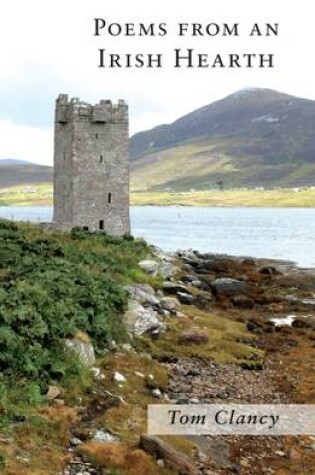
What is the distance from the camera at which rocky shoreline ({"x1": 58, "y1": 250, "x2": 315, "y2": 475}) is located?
15406mm

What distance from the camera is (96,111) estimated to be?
4756 cm

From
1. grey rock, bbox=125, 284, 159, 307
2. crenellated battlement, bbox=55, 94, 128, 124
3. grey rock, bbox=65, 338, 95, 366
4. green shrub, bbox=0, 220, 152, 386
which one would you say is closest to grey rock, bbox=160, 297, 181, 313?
grey rock, bbox=125, 284, 159, 307

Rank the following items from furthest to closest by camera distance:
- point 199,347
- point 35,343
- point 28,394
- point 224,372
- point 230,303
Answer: point 230,303 < point 199,347 < point 224,372 < point 35,343 < point 28,394

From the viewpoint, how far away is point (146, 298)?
2647cm

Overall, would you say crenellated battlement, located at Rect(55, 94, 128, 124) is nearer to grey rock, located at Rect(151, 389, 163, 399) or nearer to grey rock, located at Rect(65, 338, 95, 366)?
grey rock, located at Rect(65, 338, 95, 366)

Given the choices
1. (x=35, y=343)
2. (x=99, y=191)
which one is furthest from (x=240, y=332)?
(x=99, y=191)

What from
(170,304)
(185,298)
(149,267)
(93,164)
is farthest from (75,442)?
(93,164)

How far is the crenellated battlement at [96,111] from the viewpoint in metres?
47.5

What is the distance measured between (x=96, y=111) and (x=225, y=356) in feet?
91.9

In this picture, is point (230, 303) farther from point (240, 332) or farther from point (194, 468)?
point (194, 468)

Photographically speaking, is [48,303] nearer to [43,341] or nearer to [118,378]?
[43,341]

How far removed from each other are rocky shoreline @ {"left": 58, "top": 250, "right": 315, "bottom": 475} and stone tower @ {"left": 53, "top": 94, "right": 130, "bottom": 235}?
9101 mm

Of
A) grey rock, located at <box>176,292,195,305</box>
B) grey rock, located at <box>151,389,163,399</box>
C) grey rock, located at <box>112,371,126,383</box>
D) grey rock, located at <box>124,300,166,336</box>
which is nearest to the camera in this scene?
grey rock, located at <box>112,371,126,383</box>

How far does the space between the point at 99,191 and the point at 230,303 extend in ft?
51.4
